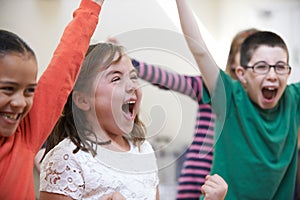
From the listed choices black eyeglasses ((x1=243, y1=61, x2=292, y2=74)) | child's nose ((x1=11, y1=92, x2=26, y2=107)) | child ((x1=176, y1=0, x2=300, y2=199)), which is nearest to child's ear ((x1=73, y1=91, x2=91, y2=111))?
child's nose ((x1=11, y1=92, x2=26, y2=107))

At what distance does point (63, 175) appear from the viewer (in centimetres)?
63

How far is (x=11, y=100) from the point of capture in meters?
0.56

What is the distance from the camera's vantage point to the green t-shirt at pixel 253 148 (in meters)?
0.90

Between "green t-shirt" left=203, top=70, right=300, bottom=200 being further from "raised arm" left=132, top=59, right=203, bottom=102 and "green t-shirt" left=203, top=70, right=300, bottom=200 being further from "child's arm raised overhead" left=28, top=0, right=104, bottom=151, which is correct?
"child's arm raised overhead" left=28, top=0, right=104, bottom=151

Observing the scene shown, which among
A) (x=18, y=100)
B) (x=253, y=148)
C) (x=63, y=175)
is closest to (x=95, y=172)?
(x=63, y=175)

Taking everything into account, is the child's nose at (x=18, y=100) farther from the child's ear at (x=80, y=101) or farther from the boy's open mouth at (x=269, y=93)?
the boy's open mouth at (x=269, y=93)

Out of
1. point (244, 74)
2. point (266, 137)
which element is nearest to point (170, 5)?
point (244, 74)

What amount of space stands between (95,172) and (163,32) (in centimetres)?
19

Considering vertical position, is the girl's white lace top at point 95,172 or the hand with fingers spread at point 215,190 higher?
the hand with fingers spread at point 215,190

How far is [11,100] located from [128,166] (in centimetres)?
18

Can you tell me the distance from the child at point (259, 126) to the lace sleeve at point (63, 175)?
0.30m

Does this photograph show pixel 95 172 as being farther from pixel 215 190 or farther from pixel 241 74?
pixel 241 74

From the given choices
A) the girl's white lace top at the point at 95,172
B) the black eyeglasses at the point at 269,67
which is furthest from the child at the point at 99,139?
the black eyeglasses at the point at 269,67

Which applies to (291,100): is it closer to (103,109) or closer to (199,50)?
(199,50)
